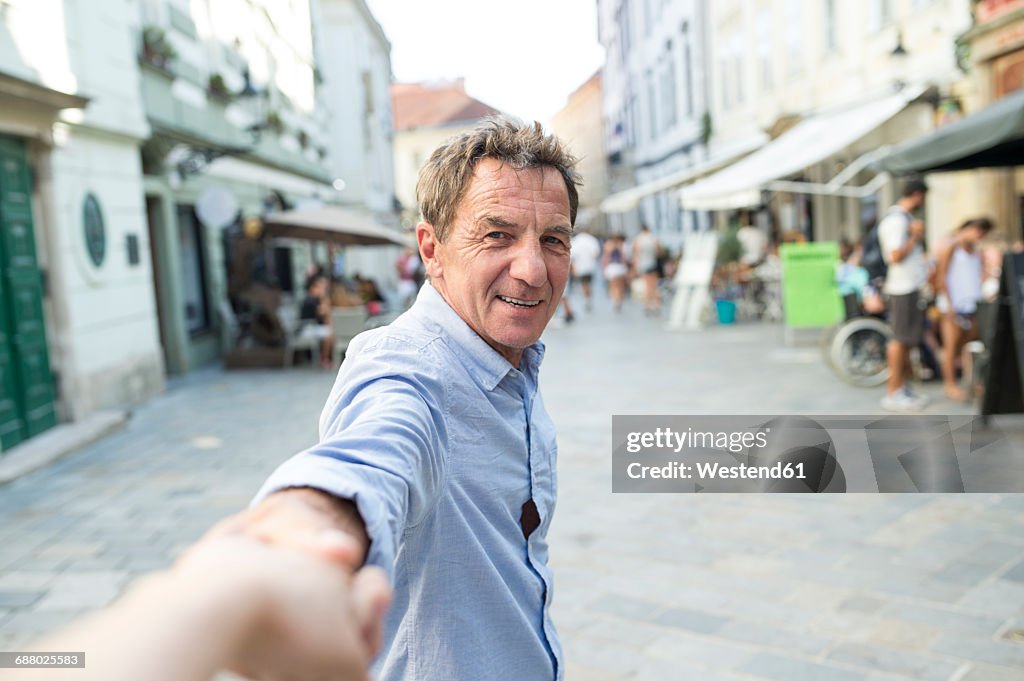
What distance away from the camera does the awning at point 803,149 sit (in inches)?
538

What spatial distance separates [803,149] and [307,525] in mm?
15316

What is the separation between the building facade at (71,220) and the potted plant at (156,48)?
507 mm

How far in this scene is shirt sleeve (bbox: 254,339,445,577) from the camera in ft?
3.01

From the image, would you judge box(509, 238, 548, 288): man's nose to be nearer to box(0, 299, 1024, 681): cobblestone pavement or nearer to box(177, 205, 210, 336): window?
box(0, 299, 1024, 681): cobblestone pavement

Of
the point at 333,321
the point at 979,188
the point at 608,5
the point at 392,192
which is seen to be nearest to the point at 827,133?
the point at 979,188

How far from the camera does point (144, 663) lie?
583 mm

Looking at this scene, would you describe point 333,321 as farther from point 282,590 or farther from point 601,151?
point 601,151

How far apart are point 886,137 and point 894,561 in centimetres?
1112

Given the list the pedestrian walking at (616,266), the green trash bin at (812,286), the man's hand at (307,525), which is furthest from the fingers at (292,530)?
the pedestrian walking at (616,266)

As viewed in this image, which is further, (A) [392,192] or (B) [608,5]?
(B) [608,5]

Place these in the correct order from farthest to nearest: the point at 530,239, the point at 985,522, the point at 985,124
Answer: the point at 985,124 → the point at 985,522 → the point at 530,239

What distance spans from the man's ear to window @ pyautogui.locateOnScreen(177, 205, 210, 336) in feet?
43.6

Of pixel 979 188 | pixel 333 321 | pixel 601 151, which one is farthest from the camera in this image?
pixel 601 151

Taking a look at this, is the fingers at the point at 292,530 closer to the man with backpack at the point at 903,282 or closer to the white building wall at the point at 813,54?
the man with backpack at the point at 903,282
